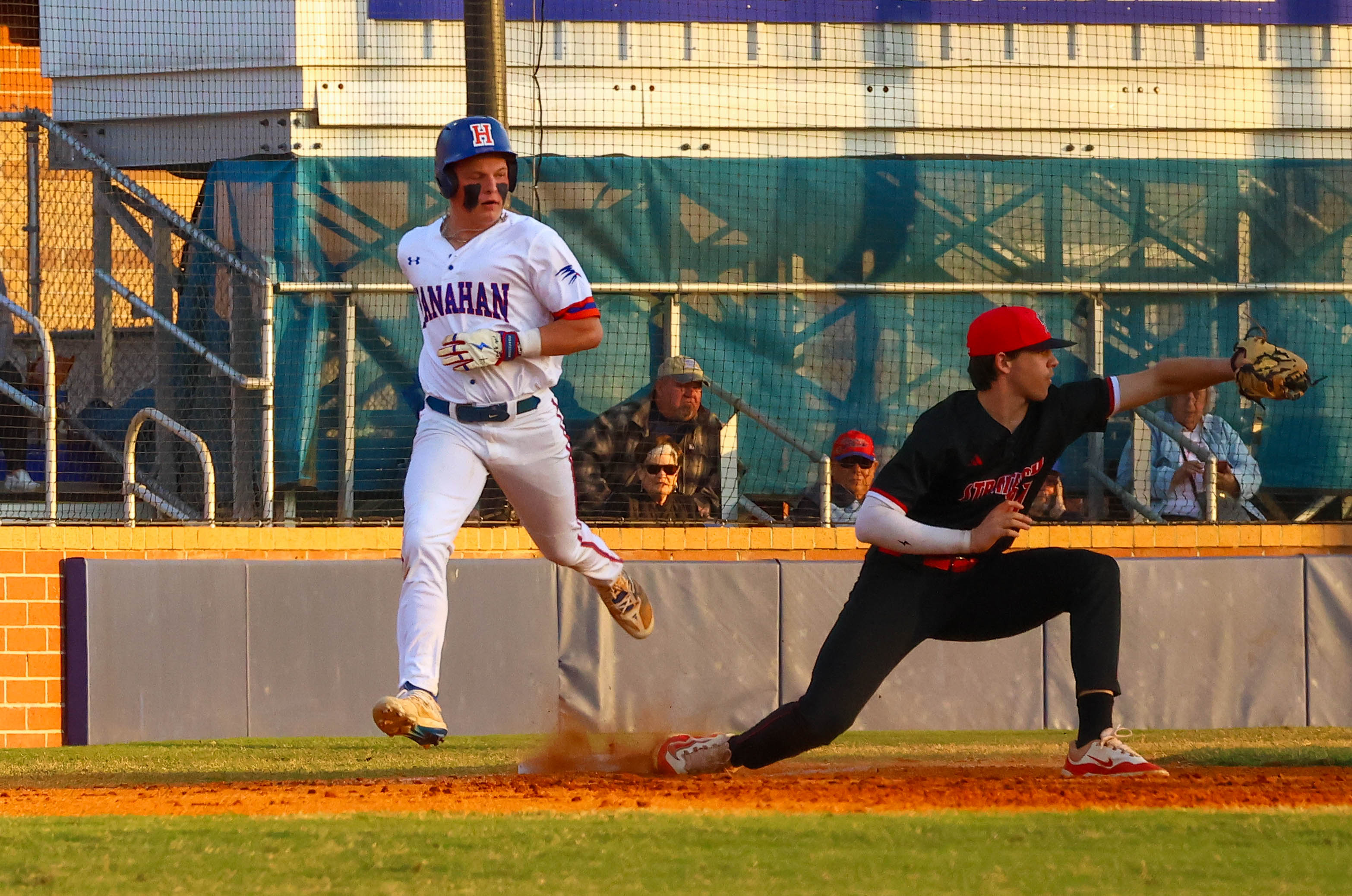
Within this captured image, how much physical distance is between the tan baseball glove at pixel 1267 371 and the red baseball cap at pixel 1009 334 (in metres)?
0.54

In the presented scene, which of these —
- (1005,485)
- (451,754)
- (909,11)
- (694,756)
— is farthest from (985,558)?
(909,11)

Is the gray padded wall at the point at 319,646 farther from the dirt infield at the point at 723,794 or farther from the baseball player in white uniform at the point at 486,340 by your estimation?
the baseball player in white uniform at the point at 486,340

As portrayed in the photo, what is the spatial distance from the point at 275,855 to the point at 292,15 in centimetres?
812

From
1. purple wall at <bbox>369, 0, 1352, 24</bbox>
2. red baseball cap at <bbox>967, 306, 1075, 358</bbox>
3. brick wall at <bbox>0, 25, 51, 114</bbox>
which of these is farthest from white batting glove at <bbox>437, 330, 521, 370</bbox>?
brick wall at <bbox>0, 25, 51, 114</bbox>

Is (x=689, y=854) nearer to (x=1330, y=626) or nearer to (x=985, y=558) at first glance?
(x=985, y=558)

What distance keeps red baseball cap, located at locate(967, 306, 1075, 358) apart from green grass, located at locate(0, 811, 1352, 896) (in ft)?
4.80

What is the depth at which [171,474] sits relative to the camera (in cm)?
937

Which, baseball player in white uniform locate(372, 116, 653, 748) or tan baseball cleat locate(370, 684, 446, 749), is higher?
baseball player in white uniform locate(372, 116, 653, 748)

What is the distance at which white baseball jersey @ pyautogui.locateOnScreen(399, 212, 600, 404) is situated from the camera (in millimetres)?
5516

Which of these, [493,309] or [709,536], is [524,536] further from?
[493,309]

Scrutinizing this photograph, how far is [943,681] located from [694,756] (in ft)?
12.4

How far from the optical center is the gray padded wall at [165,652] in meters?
8.55

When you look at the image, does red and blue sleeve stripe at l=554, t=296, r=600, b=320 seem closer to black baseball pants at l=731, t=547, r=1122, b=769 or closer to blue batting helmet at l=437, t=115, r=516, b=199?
blue batting helmet at l=437, t=115, r=516, b=199

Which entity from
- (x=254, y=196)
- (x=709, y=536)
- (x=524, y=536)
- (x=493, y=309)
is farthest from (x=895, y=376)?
(x=493, y=309)
